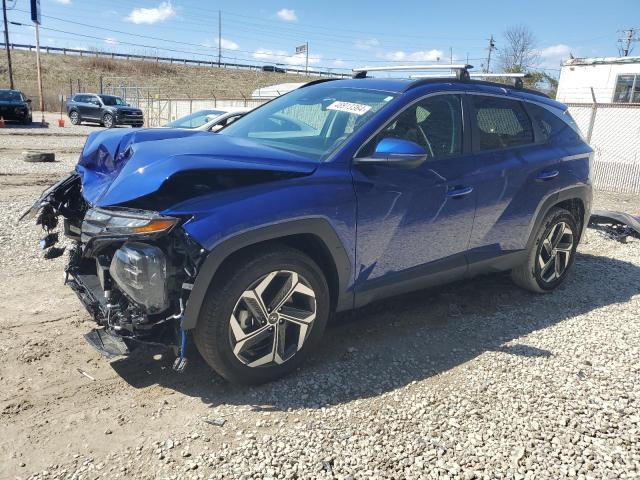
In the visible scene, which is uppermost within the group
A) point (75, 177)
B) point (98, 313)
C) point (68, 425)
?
point (75, 177)

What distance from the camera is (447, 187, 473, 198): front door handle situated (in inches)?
145

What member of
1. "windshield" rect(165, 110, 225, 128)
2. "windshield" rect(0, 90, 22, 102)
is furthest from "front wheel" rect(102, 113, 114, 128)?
"windshield" rect(165, 110, 225, 128)

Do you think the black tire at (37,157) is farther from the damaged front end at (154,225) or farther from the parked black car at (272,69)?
the parked black car at (272,69)

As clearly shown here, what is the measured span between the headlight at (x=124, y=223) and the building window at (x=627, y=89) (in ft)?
86.6

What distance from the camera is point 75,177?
11.6ft

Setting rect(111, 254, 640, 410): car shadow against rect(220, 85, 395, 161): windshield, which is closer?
rect(111, 254, 640, 410): car shadow

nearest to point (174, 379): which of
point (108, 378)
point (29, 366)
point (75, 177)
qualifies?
point (108, 378)

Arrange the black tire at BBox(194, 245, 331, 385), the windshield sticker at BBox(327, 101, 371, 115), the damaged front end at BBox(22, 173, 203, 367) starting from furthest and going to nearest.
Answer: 1. the windshield sticker at BBox(327, 101, 371, 115)
2. the black tire at BBox(194, 245, 331, 385)
3. the damaged front end at BBox(22, 173, 203, 367)

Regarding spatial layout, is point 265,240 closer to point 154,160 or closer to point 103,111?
point 154,160

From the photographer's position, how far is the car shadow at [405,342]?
3.11 meters

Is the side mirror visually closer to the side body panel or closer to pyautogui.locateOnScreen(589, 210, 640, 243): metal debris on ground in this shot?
the side body panel

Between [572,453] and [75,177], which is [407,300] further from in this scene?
[75,177]

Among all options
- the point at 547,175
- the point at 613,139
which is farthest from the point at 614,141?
the point at 547,175

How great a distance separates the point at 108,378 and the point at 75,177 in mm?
1384
